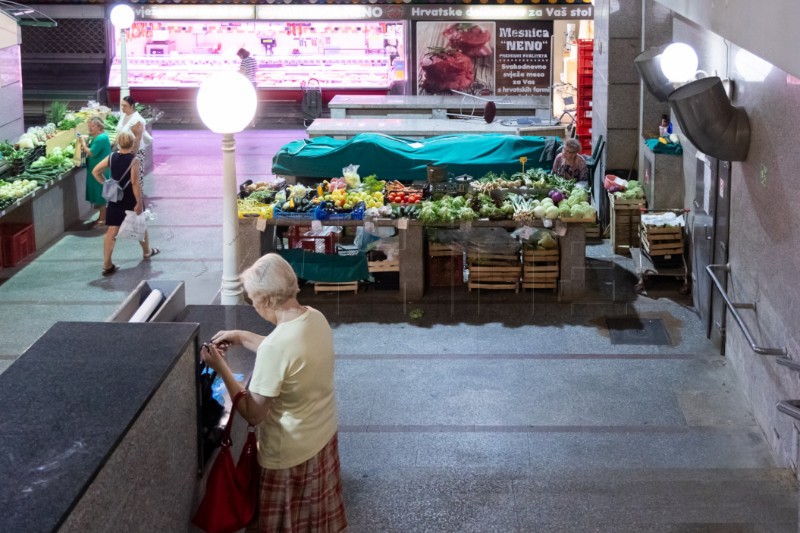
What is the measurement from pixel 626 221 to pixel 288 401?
8.94 metres

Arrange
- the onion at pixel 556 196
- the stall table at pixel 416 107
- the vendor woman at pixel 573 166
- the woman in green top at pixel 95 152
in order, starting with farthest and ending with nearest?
the stall table at pixel 416 107
the woman in green top at pixel 95 152
the vendor woman at pixel 573 166
the onion at pixel 556 196

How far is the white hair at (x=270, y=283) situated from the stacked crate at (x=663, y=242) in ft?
24.0

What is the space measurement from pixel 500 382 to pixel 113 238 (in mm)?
5270

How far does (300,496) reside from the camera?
558 cm

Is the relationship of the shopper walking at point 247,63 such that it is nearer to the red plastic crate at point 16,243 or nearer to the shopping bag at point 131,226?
the red plastic crate at point 16,243

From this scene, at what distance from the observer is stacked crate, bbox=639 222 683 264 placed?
474 inches

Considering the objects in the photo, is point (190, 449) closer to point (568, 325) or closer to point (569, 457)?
point (569, 457)

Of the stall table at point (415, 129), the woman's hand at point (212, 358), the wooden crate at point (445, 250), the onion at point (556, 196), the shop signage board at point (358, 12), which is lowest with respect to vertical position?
the wooden crate at point (445, 250)

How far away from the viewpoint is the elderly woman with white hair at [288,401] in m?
5.30

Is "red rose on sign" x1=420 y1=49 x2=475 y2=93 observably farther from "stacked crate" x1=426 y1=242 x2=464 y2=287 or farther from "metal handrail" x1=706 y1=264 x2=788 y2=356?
"metal handrail" x1=706 y1=264 x2=788 y2=356

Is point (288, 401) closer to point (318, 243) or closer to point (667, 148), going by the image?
point (318, 243)

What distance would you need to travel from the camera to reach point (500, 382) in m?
9.78

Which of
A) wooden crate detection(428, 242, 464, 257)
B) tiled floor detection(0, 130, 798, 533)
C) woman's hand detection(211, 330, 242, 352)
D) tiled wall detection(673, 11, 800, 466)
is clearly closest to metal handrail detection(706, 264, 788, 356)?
tiled wall detection(673, 11, 800, 466)

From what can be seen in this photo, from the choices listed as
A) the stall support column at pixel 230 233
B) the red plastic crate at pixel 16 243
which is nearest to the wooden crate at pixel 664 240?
the stall support column at pixel 230 233
